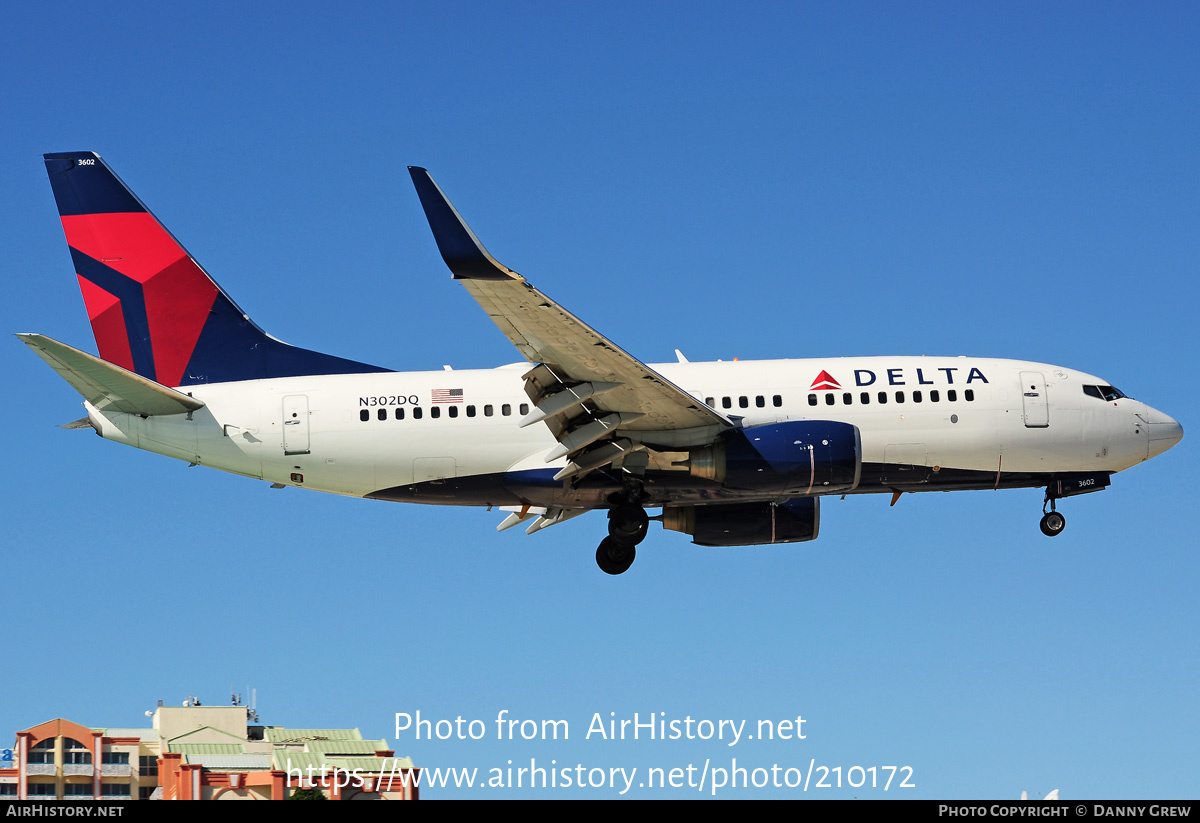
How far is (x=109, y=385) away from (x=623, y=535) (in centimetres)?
1217

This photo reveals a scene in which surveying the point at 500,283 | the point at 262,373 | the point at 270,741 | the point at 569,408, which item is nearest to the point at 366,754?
the point at 270,741

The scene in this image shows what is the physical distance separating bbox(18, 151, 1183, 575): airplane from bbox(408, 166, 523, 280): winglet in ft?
13.2

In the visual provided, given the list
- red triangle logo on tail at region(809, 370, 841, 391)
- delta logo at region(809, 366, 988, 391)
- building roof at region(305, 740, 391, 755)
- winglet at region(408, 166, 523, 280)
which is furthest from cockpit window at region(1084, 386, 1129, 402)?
building roof at region(305, 740, 391, 755)

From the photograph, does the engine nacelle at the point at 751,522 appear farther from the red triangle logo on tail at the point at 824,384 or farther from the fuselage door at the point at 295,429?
the fuselage door at the point at 295,429

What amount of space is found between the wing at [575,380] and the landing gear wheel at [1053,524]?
30.4ft

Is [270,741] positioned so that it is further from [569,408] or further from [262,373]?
[569,408]

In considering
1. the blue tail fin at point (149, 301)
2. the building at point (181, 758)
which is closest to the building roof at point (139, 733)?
the building at point (181, 758)

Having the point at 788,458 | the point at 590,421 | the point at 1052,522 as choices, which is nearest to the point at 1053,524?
the point at 1052,522

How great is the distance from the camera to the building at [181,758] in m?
54.2

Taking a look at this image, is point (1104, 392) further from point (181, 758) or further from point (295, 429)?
point (181, 758)

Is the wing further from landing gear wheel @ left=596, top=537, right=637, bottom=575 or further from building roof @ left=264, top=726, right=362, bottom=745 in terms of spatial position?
building roof @ left=264, top=726, right=362, bottom=745

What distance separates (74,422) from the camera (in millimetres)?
33438

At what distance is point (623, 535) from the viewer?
33531 millimetres

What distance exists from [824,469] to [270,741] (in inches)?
1625
